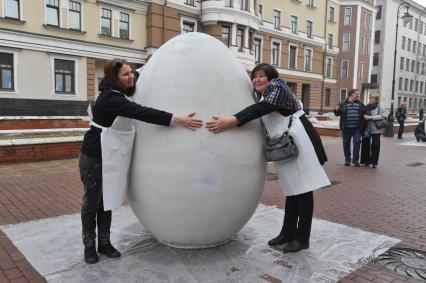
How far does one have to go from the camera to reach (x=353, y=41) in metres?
51.5

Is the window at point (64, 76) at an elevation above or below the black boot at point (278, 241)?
above

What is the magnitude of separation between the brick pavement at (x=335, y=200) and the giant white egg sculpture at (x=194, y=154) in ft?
3.92

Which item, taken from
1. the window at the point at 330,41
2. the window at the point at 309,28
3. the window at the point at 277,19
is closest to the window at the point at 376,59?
the window at the point at 330,41

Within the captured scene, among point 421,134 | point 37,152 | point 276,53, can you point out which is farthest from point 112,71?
point 276,53

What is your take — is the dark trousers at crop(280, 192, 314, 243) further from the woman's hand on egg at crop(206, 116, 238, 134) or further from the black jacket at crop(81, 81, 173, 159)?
the black jacket at crop(81, 81, 173, 159)

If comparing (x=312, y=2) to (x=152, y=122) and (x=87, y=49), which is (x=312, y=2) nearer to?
(x=87, y=49)

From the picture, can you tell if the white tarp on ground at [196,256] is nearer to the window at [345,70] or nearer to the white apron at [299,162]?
the white apron at [299,162]

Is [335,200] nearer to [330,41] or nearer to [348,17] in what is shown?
[330,41]

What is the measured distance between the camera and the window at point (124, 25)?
26.0 m

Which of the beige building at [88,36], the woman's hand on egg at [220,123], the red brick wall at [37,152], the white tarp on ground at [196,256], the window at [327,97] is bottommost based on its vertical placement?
the white tarp on ground at [196,256]

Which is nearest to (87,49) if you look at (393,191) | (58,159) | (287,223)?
(58,159)

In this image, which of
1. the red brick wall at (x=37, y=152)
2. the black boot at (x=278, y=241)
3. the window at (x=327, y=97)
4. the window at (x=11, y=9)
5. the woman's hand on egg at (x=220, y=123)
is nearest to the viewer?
the woman's hand on egg at (x=220, y=123)

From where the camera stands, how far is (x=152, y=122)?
339 centimetres

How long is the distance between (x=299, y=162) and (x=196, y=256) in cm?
139
